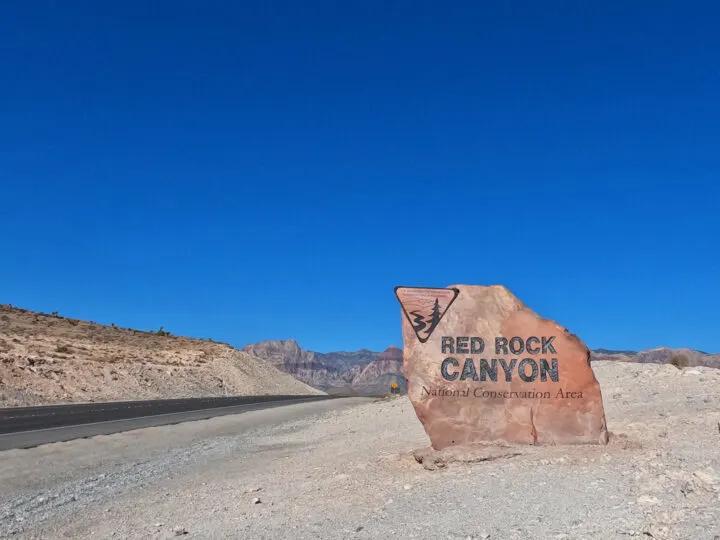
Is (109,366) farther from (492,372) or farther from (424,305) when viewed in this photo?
(492,372)

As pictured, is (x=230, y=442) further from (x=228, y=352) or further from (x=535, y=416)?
(x=228, y=352)

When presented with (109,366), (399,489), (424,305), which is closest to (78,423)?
(424,305)

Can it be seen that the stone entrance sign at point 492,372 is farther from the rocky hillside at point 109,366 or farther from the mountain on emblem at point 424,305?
the rocky hillside at point 109,366

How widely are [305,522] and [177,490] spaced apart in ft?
13.2

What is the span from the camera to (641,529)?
5773 millimetres

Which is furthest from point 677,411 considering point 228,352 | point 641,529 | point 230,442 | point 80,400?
point 228,352

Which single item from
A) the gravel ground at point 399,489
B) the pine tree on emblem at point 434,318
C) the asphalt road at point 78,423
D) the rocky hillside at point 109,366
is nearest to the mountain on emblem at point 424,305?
the pine tree on emblem at point 434,318

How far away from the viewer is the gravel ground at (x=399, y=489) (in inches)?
252

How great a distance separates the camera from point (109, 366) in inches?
1978

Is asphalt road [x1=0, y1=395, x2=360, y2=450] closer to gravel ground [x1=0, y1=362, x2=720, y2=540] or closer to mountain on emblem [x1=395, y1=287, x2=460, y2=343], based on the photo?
gravel ground [x1=0, y1=362, x2=720, y2=540]

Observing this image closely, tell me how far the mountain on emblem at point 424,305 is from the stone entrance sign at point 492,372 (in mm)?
16

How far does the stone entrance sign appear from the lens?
9.50 meters

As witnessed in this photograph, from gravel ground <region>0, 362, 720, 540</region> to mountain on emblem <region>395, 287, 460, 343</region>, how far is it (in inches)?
75.9

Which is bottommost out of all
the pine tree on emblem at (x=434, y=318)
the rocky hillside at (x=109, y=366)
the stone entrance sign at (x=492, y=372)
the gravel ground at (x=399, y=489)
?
the gravel ground at (x=399, y=489)
